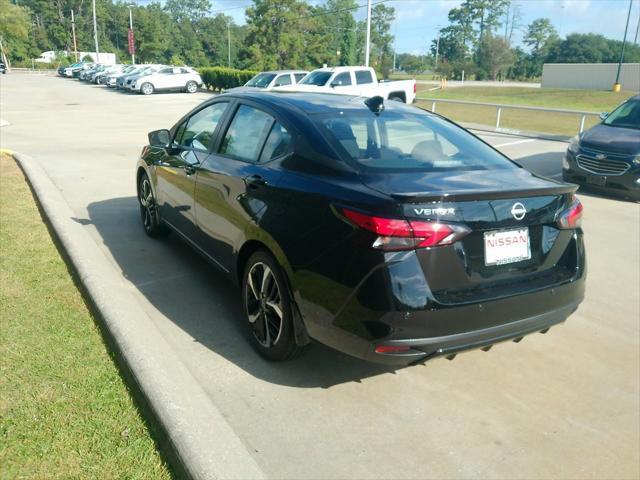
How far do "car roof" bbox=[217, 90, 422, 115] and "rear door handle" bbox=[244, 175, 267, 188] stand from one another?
551 mm

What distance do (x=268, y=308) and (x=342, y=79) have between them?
19.1 metres

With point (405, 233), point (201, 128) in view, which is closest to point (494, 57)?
point (201, 128)

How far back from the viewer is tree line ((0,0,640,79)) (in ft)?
172

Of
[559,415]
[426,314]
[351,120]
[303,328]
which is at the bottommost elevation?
[559,415]

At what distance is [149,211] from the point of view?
6125mm

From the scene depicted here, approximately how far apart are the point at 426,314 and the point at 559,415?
3.75 feet

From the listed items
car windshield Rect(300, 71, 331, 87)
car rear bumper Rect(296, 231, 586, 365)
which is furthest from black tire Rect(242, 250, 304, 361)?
car windshield Rect(300, 71, 331, 87)

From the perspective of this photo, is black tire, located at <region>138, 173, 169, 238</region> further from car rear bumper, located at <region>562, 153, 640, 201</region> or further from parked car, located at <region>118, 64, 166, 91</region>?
parked car, located at <region>118, 64, 166, 91</region>

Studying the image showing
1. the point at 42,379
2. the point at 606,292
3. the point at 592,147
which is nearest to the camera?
the point at 42,379

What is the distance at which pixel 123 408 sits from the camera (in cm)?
304

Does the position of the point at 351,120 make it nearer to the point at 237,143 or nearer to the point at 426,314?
the point at 237,143

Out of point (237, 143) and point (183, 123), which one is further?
point (183, 123)

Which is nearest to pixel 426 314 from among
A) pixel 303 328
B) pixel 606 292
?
pixel 303 328

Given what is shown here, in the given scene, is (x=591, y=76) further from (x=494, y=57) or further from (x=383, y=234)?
(x=383, y=234)
